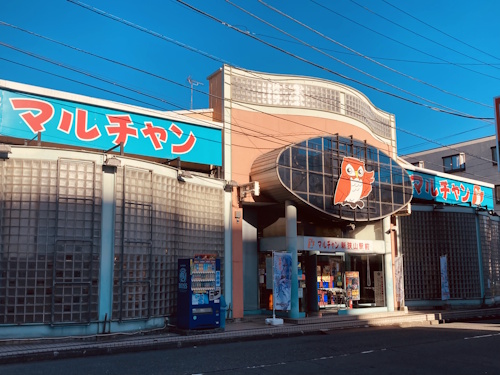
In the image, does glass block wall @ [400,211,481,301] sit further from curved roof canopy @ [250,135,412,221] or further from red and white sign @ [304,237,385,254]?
curved roof canopy @ [250,135,412,221]

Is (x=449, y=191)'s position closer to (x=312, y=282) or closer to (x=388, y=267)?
(x=388, y=267)

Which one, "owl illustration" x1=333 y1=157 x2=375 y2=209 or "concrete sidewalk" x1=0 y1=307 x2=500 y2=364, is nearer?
"concrete sidewalk" x1=0 y1=307 x2=500 y2=364

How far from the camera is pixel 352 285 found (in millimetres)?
21297

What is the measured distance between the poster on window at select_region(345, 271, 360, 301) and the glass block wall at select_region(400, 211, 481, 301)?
11.8 feet

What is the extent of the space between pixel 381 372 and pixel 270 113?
1222 cm

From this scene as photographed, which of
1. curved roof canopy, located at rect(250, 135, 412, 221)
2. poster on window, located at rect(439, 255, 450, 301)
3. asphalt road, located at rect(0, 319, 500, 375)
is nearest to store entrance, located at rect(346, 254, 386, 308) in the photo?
curved roof canopy, located at rect(250, 135, 412, 221)

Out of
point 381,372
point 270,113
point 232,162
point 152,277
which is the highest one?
point 270,113

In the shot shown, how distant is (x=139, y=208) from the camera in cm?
1480

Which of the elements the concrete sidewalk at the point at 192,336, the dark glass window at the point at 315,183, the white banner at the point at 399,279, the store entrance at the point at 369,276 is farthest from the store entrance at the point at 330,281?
A: the dark glass window at the point at 315,183

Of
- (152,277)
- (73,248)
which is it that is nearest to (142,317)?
(152,277)

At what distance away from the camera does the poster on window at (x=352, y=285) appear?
21.1 meters

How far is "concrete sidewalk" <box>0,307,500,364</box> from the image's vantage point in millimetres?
11469

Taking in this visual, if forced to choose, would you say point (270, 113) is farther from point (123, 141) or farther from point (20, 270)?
point (20, 270)

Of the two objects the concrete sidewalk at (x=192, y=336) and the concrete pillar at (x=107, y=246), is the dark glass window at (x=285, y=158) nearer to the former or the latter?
the concrete sidewalk at (x=192, y=336)
